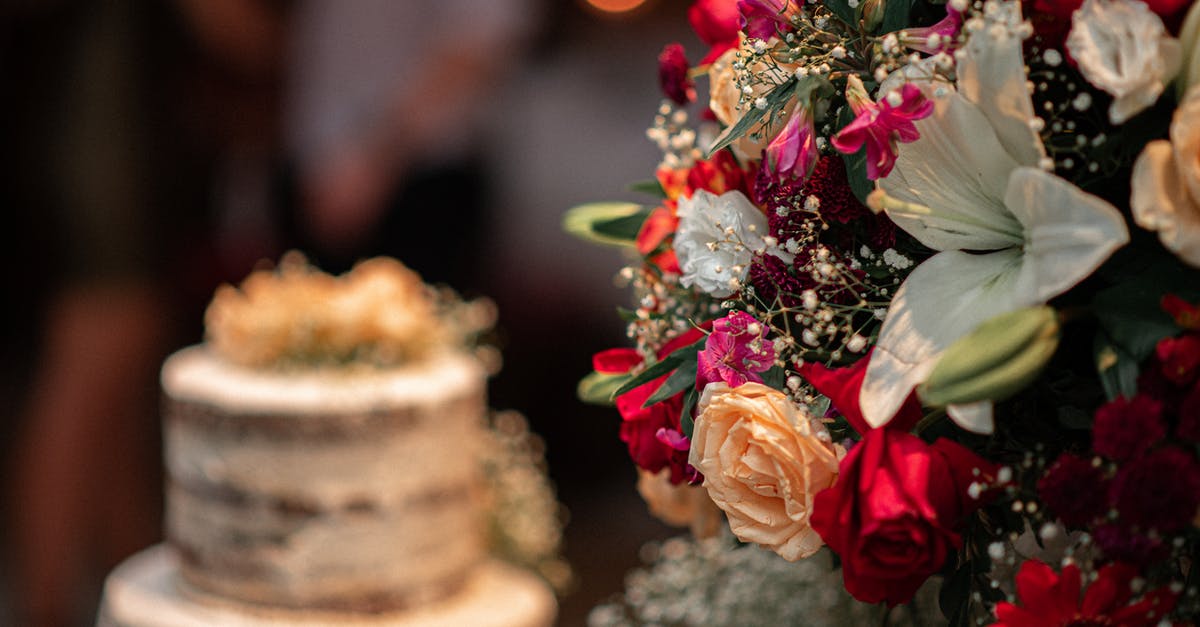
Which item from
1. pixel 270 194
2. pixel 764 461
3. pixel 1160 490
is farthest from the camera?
pixel 270 194

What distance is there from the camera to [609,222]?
80cm

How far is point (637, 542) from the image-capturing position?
2.41 m

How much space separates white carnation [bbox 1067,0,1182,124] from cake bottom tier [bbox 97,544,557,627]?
3.06 feet

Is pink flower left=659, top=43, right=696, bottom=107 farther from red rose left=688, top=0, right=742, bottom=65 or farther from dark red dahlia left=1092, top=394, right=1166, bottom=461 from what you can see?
dark red dahlia left=1092, top=394, right=1166, bottom=461

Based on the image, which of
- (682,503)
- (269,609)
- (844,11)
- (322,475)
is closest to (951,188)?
(844,11)

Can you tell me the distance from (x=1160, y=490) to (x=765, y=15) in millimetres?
323

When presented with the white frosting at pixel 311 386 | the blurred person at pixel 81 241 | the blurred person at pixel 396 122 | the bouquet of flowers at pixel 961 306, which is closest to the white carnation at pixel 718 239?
the bouquet of flowers at pixel 961 306

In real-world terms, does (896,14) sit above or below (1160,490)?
above

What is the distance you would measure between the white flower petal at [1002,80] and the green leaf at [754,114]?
111mm

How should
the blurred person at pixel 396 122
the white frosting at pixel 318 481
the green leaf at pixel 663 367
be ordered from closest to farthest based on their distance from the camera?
the green leaf at pixel 663 367
the white frosting at pixel 318 481
the blurred person at pixel 396 122

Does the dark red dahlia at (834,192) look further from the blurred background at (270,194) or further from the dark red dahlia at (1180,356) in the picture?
the blurred background at (270,194)

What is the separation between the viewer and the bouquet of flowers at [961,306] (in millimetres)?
460

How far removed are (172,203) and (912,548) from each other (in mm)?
2051

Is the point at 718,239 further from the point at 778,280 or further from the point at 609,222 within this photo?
the point at 609,222
